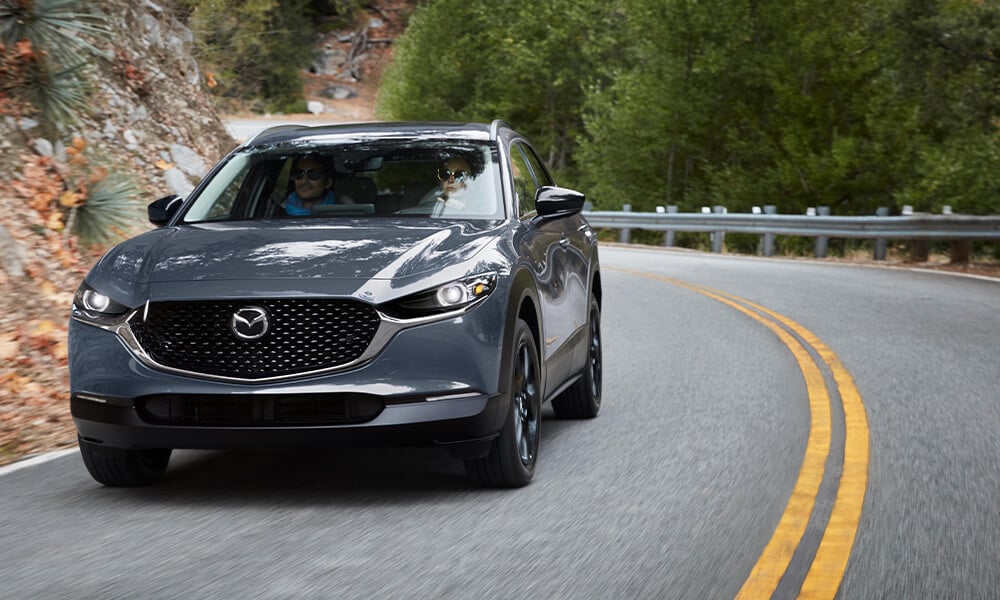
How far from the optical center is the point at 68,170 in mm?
13484

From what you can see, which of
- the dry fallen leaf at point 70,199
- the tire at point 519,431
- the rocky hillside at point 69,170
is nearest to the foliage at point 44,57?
the rocky hillside at point 69,170

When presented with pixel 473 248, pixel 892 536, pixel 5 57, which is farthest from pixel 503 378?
pixel 5 57

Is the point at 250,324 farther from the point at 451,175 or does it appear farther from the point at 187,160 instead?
the point at 187,160

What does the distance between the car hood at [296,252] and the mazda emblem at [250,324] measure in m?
0.18

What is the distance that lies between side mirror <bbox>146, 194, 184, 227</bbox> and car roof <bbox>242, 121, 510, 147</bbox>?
64 cm

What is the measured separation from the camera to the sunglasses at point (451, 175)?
7.11 meters

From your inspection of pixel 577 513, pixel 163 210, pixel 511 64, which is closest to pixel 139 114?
pixel 163 210

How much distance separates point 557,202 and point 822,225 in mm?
20252

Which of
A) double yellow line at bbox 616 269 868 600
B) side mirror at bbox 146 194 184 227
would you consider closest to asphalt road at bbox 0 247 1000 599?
double yellow line at bbox 616 269 868 600

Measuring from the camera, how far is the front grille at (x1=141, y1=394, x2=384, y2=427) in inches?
219

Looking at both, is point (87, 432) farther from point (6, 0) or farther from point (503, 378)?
point (6, 0)

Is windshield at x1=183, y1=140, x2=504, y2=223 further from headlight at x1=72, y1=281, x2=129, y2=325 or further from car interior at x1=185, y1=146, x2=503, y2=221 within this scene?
headlight at x1=72, y1=281, x2=129, y2=325

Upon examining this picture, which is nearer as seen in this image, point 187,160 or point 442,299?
point 442,299

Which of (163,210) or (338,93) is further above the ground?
(163,210)
